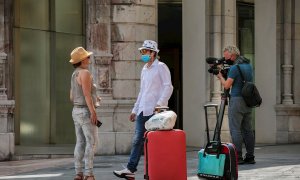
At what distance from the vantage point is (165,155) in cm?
1095

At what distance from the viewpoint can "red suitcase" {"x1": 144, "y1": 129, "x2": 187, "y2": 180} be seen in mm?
10930

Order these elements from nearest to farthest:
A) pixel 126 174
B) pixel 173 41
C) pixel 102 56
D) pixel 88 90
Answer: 1. pixel 88 90
2. pixel 126 174
3. pixel 102 56
4. pixel 173 41

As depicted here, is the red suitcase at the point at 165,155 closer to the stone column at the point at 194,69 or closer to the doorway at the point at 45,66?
the stone column at the point at 194,69

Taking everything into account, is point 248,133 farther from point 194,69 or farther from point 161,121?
point 194,69

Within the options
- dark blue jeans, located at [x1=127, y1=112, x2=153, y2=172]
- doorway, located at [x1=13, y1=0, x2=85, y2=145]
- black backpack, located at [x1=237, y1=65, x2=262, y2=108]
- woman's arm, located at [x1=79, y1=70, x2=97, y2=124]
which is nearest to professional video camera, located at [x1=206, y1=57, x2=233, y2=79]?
black backpack, located at [x1=237, y1=65, x2=262, y2=108]

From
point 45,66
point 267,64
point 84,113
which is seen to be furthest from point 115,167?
point 267,64

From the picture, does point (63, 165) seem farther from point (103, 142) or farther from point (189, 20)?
point (189, 20)

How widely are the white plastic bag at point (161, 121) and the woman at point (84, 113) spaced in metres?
0.73

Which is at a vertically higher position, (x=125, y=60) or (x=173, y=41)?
(x=173, y=41)

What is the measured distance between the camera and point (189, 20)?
1964cm

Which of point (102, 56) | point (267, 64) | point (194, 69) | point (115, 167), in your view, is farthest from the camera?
point (267, 64)

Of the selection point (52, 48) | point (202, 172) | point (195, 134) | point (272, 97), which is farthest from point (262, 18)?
point (202, 172)

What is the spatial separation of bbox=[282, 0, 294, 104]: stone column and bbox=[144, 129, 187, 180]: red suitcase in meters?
10.9

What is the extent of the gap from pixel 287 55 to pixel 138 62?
18.3 feet
